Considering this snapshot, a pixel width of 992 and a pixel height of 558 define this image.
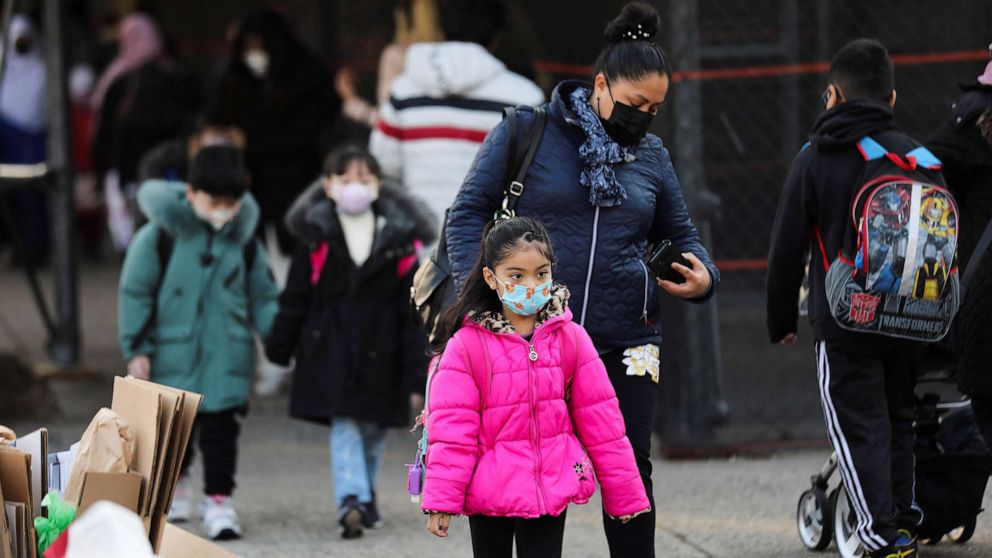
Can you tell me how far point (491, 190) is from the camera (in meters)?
4.90

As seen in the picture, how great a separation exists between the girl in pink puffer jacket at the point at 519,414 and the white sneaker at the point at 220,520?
2.21 metres

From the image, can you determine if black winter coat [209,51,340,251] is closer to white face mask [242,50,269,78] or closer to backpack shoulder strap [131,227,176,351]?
white face mask [242,50,269,78]

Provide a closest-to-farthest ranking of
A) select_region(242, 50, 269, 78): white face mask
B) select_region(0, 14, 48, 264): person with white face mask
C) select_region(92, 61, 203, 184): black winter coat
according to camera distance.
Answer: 1. select_region(242, 50, 269, 78): white face mask
2. select_region(92, 61, 203, 184): black winter coat
3. select_region(0, 14, 48, 264): person with white face mask

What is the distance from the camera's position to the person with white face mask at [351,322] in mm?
6551

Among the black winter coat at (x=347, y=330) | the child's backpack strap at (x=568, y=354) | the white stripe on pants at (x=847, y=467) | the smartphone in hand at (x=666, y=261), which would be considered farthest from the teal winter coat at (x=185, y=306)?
the child's backpack strap at (x=568, y=354)

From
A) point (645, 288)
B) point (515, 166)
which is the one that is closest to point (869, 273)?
point (645, 288)

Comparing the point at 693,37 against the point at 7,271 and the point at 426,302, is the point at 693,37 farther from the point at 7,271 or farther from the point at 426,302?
the point at 7,271

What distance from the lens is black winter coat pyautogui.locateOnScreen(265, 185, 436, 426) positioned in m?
6.56

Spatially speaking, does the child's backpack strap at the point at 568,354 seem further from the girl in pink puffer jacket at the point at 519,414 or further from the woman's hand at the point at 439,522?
the woman's hand at the point at 439,522

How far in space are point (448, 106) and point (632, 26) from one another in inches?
110

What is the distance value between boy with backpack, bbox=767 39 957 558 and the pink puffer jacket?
1081 mm

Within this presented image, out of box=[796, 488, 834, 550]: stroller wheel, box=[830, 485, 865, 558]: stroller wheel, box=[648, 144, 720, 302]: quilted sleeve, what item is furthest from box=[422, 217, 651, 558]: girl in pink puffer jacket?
box=[796, 488, 834, 550]: stroller wheel

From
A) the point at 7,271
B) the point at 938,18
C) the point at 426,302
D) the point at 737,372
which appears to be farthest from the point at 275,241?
the point at 7,271

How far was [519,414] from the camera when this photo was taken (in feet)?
14.1
